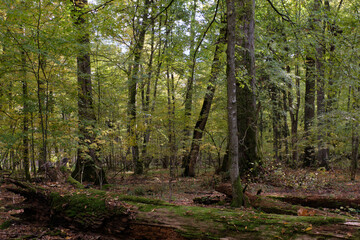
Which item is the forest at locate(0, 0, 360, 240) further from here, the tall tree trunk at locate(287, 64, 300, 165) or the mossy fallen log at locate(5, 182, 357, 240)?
the tall tree trunk at locate(287, 64, 300, 165)

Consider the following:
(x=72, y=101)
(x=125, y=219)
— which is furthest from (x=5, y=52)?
(x=125, y=219)

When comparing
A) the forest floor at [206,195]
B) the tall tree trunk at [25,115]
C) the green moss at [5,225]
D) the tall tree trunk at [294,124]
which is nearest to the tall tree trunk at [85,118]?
the forest floor at [206,195]

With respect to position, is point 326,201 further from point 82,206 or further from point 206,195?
point 82,206

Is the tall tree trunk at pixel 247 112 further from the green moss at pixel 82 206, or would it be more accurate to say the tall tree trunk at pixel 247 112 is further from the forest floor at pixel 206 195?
the green moss at pixel 82 206

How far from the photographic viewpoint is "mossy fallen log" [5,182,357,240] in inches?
110

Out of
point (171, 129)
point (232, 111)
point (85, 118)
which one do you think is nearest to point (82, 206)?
point (232, 111)

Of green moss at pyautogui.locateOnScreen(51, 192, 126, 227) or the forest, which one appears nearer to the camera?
the forest

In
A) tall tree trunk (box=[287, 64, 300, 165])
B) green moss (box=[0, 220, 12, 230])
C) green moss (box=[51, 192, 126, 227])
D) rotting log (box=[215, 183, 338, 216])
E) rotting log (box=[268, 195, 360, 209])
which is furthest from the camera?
tall tree trunk (box=[287, 64, 300, 165])

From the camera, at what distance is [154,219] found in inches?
133

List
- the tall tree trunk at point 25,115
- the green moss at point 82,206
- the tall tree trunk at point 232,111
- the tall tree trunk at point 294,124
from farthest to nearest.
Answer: the tall tree trunk at point 294,124 < the tall tree trunk at point 25,115 < the tall tree trunk at point 232,111 < the green moss at point 82,206

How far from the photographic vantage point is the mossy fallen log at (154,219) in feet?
9.16

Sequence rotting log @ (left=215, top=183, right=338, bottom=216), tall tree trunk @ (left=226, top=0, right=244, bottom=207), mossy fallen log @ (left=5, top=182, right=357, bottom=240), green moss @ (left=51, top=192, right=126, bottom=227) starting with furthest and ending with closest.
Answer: tall tree trunk @ (left=226, top=0, right=244, bottom=207)
rotting log @ (left=215, top=183, right=338, bottom=216)
green moss @ (left=51, top=192, right=126, bottom=227)
mossy fallen log @ (left=5, top=182, right=357, bottom=240)

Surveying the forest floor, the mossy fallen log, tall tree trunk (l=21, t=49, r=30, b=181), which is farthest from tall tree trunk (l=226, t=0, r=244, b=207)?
tall tree trunk (l=21, t=49, r=30, b=181)

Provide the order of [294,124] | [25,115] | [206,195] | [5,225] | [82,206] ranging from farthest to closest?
1. [294,124]
2. [25,115]
3. [206,195]
4. [5,225]
5. [82,206]
